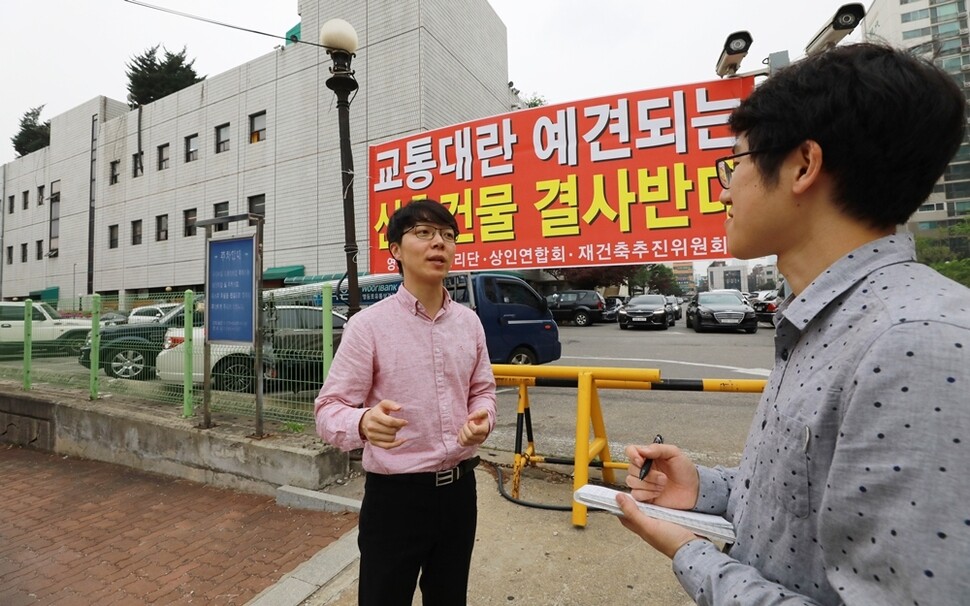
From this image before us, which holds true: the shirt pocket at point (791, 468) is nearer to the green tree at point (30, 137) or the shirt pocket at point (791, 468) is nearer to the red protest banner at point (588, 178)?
the red protest banner at point (588, 178)

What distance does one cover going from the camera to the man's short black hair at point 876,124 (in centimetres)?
78

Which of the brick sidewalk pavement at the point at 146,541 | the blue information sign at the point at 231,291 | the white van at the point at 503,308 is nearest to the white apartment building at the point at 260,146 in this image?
the white van at the point at 503,308

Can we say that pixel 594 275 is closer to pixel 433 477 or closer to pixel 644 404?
pixel 644 404

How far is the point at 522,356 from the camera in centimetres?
761

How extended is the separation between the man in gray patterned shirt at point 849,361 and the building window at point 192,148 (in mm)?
23538

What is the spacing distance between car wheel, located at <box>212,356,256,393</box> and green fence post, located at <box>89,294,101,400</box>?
200 centimetres

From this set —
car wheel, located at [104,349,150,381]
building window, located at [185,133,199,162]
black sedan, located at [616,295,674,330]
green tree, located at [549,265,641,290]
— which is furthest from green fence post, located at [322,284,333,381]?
green tree, located at [549,265,641,290]

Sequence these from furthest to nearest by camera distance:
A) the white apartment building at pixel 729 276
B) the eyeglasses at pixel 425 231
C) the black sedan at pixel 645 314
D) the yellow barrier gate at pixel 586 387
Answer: the white apartment building at pixel 729 276, the black sedan at pixel 645 314, the yellow barrier gate at pixel 586 387, the eyeglasses at pixel 425 231

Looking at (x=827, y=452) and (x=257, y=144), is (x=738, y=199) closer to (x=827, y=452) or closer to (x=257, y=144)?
(x=827, y=452)

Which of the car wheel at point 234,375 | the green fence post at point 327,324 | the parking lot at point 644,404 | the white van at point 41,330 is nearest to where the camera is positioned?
the green fence post at point 327,324

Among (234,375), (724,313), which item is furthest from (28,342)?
(724,313)

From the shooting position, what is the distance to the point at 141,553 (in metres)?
3.36

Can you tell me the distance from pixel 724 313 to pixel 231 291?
47.1 ft

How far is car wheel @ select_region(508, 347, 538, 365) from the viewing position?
751 cm
